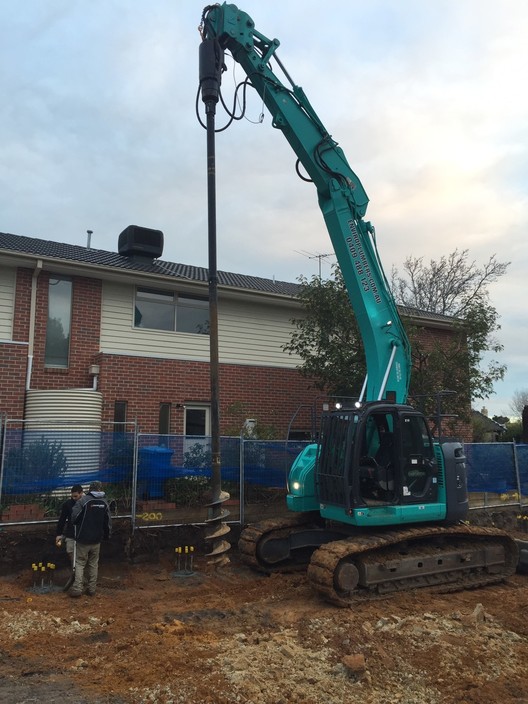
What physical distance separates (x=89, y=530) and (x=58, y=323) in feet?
20.6

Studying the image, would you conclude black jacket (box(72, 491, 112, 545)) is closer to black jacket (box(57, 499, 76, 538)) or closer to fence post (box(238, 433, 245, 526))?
black jacket (box(57, 499, 76, 538))

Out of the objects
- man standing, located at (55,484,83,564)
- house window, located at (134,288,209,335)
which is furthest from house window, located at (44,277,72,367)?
man standing, located at (55,484,83,564)

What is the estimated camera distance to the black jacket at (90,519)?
811cm

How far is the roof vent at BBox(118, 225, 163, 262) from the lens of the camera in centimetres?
1569

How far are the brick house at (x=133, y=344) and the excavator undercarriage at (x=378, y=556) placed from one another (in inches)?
141

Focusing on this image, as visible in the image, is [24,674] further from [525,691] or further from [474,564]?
[474,564]

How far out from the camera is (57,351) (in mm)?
13055

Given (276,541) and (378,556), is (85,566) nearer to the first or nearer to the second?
(276,541)

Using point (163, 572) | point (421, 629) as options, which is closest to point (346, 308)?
point (163, 572)

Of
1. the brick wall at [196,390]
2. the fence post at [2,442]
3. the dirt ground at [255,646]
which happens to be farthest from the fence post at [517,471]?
the fence post at [2,442]

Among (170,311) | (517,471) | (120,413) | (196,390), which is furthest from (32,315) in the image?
(517,471)

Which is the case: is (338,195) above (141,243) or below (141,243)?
below

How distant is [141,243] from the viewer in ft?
51.8

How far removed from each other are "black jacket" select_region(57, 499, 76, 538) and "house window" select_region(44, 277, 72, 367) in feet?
17.1
